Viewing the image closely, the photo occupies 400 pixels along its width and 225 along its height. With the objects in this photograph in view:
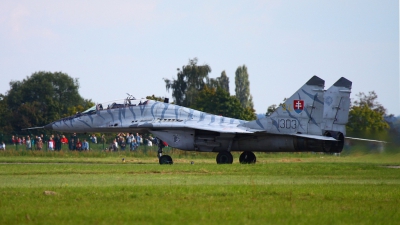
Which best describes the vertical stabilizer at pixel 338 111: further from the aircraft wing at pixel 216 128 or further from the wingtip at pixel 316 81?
the aircraft wing at pixel 216 128

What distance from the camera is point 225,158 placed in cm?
3253

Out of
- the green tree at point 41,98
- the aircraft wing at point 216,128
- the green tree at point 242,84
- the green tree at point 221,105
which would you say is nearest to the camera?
the aircraft wing at point 216,128

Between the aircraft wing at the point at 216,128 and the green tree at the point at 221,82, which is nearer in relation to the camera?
the aircraft wing at the point at 216,128

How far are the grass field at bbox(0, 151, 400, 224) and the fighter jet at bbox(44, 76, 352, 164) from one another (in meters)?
6.35

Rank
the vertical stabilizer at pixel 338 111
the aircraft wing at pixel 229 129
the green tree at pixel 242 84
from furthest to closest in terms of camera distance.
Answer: the green tree at pixel 242 84, the vertical stabilizer at pixel 338 111, the aircraft wing at pixel 229 129

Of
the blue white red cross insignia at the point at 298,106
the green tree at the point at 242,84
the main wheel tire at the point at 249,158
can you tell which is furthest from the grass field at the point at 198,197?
the green tree at the point at 242,84

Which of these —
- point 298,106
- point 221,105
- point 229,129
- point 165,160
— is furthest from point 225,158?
point 221,105

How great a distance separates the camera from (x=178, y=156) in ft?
134

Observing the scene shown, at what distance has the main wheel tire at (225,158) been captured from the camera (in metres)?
32.5

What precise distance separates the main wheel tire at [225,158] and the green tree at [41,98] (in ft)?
181

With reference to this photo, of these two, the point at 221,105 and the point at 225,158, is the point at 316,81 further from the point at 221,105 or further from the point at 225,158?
the point at 221,105

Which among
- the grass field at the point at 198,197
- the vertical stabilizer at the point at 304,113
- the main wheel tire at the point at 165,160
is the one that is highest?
the vertical stabilizer at the point at 304,113

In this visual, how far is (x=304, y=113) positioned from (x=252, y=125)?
7.89 ft

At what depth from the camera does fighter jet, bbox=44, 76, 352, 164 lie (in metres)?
31.7
